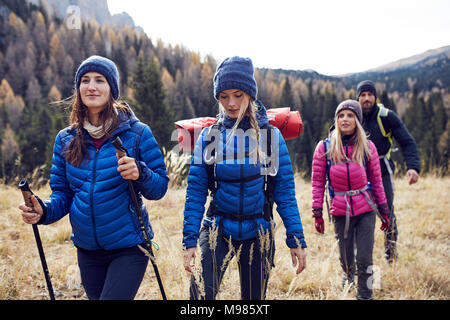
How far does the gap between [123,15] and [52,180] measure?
210 m

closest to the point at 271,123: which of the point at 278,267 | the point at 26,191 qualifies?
the point at 26,191

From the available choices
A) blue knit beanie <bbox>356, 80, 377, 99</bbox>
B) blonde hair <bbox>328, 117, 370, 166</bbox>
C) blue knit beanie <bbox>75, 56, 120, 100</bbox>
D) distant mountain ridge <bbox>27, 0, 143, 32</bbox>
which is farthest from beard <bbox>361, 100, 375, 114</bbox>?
distant mountain ridge <bbox>27, 0, 143, 32</bbox>

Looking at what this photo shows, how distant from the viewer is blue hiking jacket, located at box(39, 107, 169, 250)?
1.67 meters

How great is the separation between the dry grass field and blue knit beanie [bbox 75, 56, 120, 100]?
4.11ft

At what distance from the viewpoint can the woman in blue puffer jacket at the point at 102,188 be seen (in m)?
1.64

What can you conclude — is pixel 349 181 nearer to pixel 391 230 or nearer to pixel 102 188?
pixel 391 230

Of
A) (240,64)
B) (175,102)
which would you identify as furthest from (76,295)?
(175,102)

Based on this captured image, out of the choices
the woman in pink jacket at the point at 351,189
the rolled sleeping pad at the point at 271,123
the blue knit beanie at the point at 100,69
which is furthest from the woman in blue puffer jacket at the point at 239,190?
the woman in pink jacket at the point at 351,189

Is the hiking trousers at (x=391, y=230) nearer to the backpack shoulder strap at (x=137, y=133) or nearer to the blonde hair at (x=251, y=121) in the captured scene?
the blonde hair at (x=251, y=121)

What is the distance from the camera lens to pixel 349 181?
286 cm

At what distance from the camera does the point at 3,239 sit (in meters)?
3.76

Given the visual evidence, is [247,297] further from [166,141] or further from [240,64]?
[166,141]

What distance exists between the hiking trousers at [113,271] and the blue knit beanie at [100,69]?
41.3 inches

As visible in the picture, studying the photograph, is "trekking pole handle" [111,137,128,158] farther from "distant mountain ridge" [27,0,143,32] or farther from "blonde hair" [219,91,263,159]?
"distant mountain ridge" [27,0,143,32]
